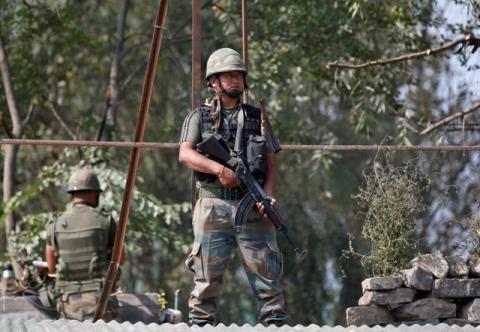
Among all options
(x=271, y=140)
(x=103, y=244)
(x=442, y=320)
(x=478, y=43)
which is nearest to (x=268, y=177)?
(x=271, y=140)

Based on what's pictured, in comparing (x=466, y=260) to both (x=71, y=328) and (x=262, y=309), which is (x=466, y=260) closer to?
(x=262, y=309)

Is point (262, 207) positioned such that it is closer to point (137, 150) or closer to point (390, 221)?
point (390, 221)

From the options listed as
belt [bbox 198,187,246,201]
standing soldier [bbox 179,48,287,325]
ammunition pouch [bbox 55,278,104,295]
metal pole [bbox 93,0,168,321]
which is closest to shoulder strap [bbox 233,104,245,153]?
standing soldier [bbox 179,48,287,325]

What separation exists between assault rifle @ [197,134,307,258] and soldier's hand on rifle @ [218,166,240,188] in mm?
23

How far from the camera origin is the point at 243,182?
7684 millimetres

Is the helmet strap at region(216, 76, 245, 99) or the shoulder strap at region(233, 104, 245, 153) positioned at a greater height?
the helmet strap at region(216, 76, 245, 99)

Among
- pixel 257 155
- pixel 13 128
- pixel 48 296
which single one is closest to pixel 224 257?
pixel 257 155

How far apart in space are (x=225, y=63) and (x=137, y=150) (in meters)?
1.25

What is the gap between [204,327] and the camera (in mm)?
7191

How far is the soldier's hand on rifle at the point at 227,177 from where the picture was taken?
25.1 feet

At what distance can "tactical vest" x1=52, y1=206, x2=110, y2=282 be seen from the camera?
10.4 metres

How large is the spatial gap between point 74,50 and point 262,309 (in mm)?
12716

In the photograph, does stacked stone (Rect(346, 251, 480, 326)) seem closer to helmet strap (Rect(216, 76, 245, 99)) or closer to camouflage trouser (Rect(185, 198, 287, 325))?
camouflage trouser (Rect(185, 198, 287, 325))

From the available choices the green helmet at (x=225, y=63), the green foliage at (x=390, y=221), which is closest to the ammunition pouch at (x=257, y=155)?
the green helmet at (x=225, y=63)
